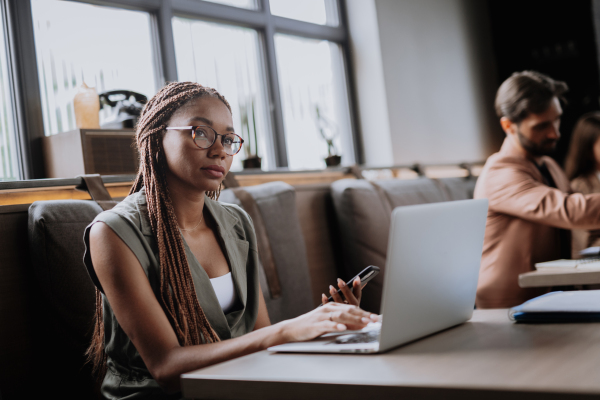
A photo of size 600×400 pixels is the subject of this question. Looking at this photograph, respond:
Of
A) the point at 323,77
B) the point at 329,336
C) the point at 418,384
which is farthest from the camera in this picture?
the point at 323,77

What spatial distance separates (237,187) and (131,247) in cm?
109

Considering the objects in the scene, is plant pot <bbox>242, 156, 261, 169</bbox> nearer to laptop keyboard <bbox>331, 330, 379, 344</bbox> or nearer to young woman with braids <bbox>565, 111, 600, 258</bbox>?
young woman with braids <bbox>565, 111, 600, 258</bbox>

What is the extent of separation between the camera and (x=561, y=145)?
4641mm

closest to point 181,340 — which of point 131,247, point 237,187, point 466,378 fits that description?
point 131,247

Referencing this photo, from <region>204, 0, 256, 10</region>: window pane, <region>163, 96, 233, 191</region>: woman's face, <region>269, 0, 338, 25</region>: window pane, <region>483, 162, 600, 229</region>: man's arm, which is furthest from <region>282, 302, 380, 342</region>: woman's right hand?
<region>269, 0, 338, 25</region>: window pane

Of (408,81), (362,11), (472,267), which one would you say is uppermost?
(362,11)

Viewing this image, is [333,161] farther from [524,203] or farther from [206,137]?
[206,137]

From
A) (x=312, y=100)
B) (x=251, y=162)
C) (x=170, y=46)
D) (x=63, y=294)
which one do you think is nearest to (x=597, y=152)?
(x=312, y=100)

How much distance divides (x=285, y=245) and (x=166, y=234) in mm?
961

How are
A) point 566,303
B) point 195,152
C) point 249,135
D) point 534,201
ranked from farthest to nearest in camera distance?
1. point 249,135
2. point 534,201
3. point 195,152
4. point 566,303

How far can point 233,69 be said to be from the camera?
329 centimetres

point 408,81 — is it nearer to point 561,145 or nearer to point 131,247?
point 561,145

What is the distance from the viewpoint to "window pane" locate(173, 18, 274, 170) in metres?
3.05

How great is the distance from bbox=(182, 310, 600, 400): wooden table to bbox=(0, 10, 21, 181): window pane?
69.8 inches
